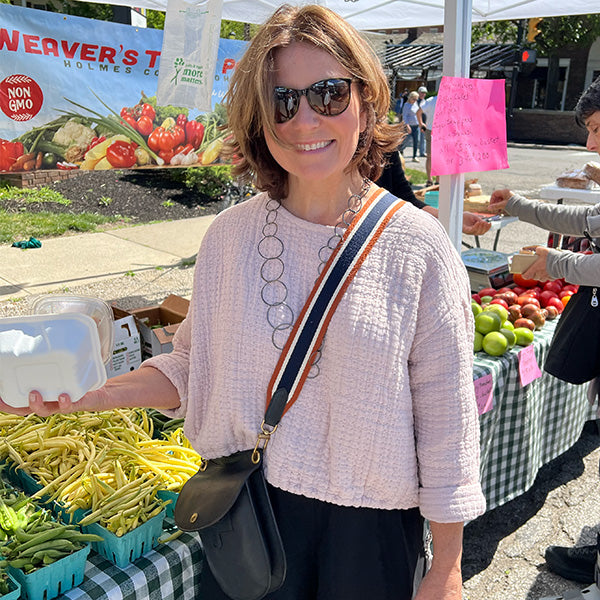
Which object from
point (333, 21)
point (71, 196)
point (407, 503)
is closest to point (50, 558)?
point (407, 503)

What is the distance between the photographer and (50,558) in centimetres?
141

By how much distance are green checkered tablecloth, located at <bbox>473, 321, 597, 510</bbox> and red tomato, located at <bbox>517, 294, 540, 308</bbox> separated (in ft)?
0.46

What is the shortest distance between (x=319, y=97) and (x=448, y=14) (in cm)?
181

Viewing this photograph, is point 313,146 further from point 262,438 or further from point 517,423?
point 517,423

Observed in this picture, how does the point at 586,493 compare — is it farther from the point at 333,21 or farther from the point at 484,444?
the point at 333,21

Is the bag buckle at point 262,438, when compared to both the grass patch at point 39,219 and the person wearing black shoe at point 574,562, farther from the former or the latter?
the grass patch at point 39,219

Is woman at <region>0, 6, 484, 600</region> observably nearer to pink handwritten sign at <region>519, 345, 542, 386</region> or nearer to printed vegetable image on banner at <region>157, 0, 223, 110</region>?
pink handwritten sign at <region>519, 345, 542, 386</region>

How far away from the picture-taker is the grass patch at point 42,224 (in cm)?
775

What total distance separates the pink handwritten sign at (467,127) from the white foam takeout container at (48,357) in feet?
6.41

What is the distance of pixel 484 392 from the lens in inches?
102

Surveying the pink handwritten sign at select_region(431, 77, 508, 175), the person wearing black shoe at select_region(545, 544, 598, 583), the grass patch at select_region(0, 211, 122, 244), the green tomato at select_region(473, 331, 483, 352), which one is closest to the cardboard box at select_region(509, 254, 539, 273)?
the green tomato at select_region(473, 331, 483, 352)

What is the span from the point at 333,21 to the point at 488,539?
2.76 meters

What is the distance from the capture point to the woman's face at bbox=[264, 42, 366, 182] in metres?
1.22

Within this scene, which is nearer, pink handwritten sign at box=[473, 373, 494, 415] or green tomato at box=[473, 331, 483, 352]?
pink handwritten sign at box=[473, 373, 494, 415]
